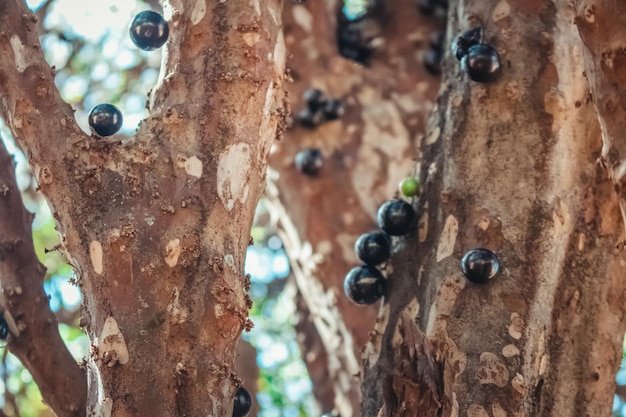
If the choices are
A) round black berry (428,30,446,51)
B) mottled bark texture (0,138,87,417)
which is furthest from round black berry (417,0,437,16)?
mottled bark texture (0,138,87,417)

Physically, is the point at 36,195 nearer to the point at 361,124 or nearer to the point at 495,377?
the point at 361,124

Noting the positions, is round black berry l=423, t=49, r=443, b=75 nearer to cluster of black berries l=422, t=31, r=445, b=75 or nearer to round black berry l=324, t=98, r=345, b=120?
cluster of black berries l=422, t=31, r=445, b=75

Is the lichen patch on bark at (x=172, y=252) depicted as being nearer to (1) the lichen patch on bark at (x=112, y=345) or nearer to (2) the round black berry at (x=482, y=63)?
(1) the lichen patch on bark at (x=112, y=345)

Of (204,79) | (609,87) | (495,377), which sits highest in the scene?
(204,79)

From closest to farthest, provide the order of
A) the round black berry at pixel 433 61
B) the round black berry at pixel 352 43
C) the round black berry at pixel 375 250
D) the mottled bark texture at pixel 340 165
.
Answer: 1. the round black berry at pixel 375 250
2. the mottled bark texture at pixel 340 165
3. the round black berry at pixel 433 61
4. the round black berry at pixel 352 43

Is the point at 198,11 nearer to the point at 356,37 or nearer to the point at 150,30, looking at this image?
the point at 150,30

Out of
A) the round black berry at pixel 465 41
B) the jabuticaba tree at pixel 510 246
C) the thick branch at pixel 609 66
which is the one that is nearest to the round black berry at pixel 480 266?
the jabuticaba tree at pixel 510 246

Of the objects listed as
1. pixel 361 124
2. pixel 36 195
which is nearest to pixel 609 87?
pixel 361 124
